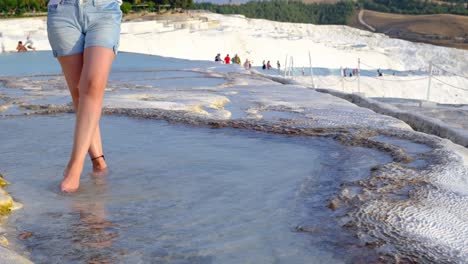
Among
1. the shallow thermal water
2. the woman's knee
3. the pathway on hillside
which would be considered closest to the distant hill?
the pathway on hillside

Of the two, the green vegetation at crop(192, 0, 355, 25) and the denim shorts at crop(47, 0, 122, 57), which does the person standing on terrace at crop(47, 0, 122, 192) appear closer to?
the denim shorts at crop(47, 0, 122, 57)

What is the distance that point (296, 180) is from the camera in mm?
2707

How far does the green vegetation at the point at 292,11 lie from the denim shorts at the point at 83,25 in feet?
280

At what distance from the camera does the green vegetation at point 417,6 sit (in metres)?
86.5

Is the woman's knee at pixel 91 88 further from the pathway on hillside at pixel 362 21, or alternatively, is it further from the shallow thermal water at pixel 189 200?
the pathway on hillside at pixel 362 21

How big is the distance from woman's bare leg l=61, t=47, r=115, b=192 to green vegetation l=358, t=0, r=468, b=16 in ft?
282

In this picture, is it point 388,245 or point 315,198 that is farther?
point 315,198

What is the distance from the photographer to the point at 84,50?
2.65 meters

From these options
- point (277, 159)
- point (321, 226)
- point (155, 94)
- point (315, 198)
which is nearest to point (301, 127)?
point (277, 159)

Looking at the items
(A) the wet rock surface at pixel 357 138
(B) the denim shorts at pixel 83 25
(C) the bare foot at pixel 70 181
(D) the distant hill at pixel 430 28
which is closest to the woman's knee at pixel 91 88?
(B) the denim shorts at pixel 83 25

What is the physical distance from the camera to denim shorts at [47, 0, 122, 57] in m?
2.63

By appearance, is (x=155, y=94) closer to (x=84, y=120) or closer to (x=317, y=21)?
(x=84, y=120)

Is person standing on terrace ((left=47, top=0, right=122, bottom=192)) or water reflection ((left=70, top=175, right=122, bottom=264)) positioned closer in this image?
water reflection ((left=70, top=175, right=122, bottom=264))

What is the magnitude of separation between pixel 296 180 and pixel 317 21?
9260cm
